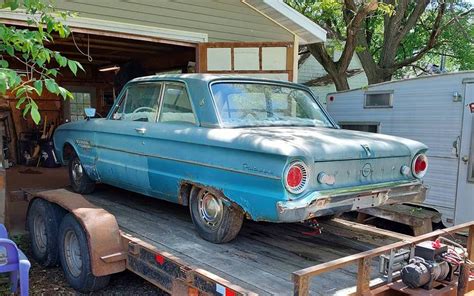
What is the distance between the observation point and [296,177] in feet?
9.90

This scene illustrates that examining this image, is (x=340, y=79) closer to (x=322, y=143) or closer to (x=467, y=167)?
(x=467, y=167)

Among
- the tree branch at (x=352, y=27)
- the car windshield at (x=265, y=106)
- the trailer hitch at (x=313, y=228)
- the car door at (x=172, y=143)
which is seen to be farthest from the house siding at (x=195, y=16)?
the trailer hitch at (x=313, y=228)

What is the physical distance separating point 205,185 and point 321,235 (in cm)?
121

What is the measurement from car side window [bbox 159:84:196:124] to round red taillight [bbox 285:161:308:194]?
4.11 feet

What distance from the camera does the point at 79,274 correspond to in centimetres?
407

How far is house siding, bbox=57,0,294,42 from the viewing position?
6.74 m

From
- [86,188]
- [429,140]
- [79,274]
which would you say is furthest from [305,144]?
[429,140]

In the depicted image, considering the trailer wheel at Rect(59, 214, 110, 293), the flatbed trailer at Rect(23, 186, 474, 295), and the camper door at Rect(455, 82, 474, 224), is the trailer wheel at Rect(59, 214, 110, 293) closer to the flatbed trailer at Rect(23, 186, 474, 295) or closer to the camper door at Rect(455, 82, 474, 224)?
the flatbed trailer at Rect(23, 186, 474, 295)

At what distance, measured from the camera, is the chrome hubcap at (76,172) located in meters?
5.51

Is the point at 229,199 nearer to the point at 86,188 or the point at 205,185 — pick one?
the point at 205,185

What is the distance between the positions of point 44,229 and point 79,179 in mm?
981

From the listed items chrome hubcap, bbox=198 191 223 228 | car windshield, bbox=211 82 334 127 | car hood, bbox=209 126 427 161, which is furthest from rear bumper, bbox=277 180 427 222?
A: car windshield, bbox=211 82 334 127

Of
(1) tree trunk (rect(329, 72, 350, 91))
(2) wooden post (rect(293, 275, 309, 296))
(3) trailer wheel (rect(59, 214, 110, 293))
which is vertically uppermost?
(1) tree trunk (rect(329, 72, 350, 91))

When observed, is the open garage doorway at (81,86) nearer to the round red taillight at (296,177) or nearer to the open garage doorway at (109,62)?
the open garage doorway at (109,62)
